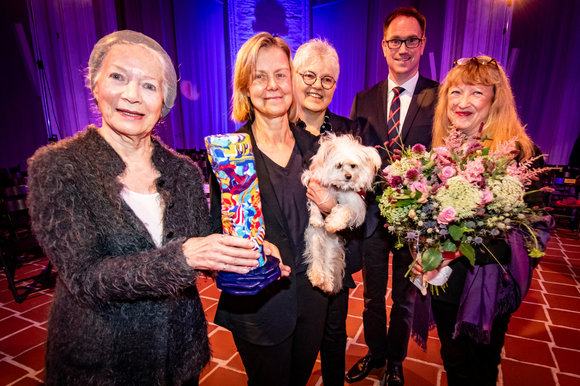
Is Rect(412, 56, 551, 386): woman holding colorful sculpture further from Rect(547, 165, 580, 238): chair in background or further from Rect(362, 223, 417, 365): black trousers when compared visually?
Rect(547, 165, 580, 238): chair in background

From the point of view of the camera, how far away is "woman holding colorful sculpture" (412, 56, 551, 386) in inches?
63.6

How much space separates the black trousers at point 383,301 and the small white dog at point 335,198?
0.50 meters

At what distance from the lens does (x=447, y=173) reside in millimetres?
1509

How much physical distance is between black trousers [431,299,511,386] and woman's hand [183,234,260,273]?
1370 millimetres

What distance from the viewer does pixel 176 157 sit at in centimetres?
148

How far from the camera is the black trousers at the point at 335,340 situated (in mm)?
1994

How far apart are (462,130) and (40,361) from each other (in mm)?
3968

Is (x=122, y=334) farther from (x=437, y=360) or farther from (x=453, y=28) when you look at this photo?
(x=453, y=28)

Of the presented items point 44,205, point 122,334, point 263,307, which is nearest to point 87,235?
point 44,205

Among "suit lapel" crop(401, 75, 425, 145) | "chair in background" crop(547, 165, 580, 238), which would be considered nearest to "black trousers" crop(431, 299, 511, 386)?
"suit lapel" crop(401, 75, 425, 145)

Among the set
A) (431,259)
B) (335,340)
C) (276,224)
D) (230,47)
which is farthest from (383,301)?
(230,47)

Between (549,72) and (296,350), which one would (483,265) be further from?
(549,72)

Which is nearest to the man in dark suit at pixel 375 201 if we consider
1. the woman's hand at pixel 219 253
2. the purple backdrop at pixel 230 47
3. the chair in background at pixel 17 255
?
the woman's hand at pixel 219 253

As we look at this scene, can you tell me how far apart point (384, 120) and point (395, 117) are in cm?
10
